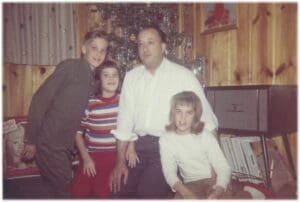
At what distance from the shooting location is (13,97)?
5.99 feet

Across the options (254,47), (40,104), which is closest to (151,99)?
(40,104)

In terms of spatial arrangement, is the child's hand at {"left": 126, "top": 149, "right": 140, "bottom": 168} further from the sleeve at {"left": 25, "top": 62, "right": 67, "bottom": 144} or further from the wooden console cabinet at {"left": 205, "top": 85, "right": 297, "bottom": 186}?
the wooden console cabinet at {"left": 205, "top": 85, "right": 297, "bottom": 186}

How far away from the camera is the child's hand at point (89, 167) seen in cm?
124

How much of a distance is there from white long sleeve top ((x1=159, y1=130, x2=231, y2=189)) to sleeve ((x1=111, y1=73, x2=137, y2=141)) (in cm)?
16

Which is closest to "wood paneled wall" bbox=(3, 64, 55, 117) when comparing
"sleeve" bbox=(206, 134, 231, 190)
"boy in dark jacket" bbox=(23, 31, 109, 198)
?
"boy in dark jacket" bbox=(23, 31, 109, 198)

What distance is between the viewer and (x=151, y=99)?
124cm

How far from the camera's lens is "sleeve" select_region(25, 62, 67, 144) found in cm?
117

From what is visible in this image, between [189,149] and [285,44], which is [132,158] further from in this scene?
[285,44]

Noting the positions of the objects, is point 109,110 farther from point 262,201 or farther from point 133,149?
point 262,201

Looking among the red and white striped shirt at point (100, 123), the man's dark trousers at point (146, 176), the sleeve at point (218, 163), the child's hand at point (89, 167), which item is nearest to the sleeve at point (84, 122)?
the red and white striped shirt at point (100, 123)

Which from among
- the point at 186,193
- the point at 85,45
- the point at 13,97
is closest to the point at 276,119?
the point at 186,193

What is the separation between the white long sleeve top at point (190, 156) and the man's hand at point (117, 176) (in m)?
0.16

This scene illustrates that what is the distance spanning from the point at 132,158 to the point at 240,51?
0.93 meters

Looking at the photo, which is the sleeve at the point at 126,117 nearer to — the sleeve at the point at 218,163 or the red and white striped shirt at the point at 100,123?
the red and white striped shirt at the point at 100,123
